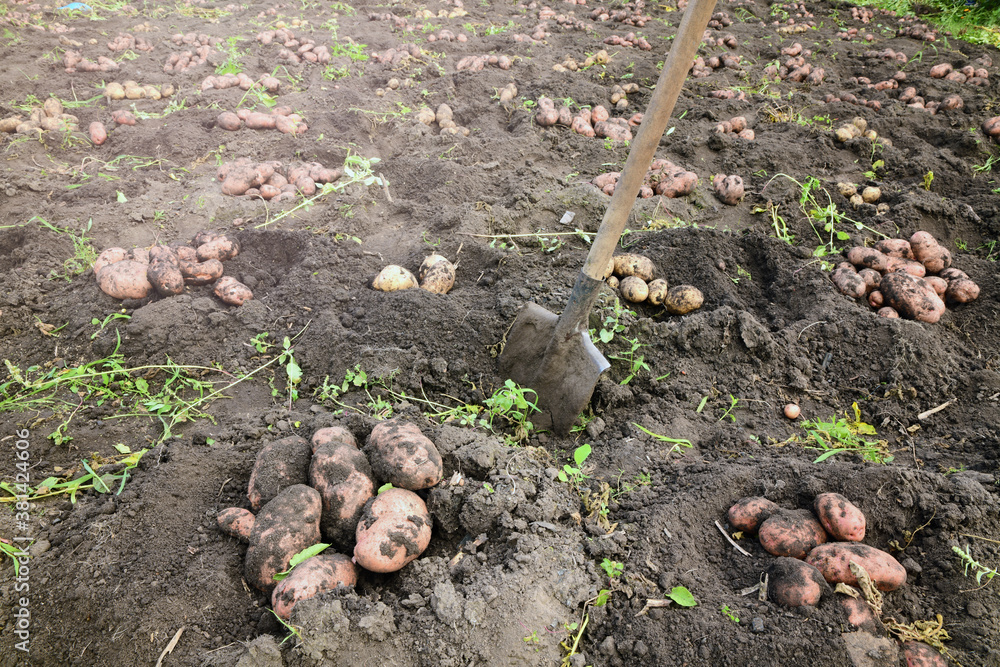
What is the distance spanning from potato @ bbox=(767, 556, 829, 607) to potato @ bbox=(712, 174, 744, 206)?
2922 millimetres

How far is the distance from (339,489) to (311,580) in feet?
1.06

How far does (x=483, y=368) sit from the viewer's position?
266 centimetres

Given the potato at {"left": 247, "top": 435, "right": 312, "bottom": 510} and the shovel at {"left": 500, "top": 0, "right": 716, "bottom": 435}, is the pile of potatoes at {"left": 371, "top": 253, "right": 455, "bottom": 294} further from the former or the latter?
the potato at {"left": 247, "top": 435, "right": 312, "bottom": 510}

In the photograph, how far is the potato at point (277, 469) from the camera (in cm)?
190

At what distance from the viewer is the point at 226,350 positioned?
2.63 metres

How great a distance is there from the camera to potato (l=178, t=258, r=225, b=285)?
2.97 meters

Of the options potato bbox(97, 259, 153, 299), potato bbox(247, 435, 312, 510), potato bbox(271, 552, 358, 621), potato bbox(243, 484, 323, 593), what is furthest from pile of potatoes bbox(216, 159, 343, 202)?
potato bbox(271, 552, 358, 621)

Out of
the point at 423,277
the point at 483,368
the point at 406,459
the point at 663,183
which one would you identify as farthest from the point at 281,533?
the point at 663,183

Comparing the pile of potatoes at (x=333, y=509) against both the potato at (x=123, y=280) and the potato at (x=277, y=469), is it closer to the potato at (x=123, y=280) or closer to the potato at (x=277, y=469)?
the potato at (x=277, y=469)

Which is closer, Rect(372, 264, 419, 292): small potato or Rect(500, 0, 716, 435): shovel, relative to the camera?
Rect(500, 0, 716, 435): shovel

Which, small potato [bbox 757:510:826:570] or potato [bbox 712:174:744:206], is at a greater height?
potato [bbox 712:174:744:206]

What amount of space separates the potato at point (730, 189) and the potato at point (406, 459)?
3.17 meters

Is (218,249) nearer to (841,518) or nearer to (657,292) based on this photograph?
(657,292)

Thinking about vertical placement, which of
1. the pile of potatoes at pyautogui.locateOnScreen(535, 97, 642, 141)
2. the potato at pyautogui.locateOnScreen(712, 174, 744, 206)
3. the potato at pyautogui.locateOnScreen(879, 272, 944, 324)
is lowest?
the potato at pyautogui.locateOnScreen(879, 272, 944, 324)
